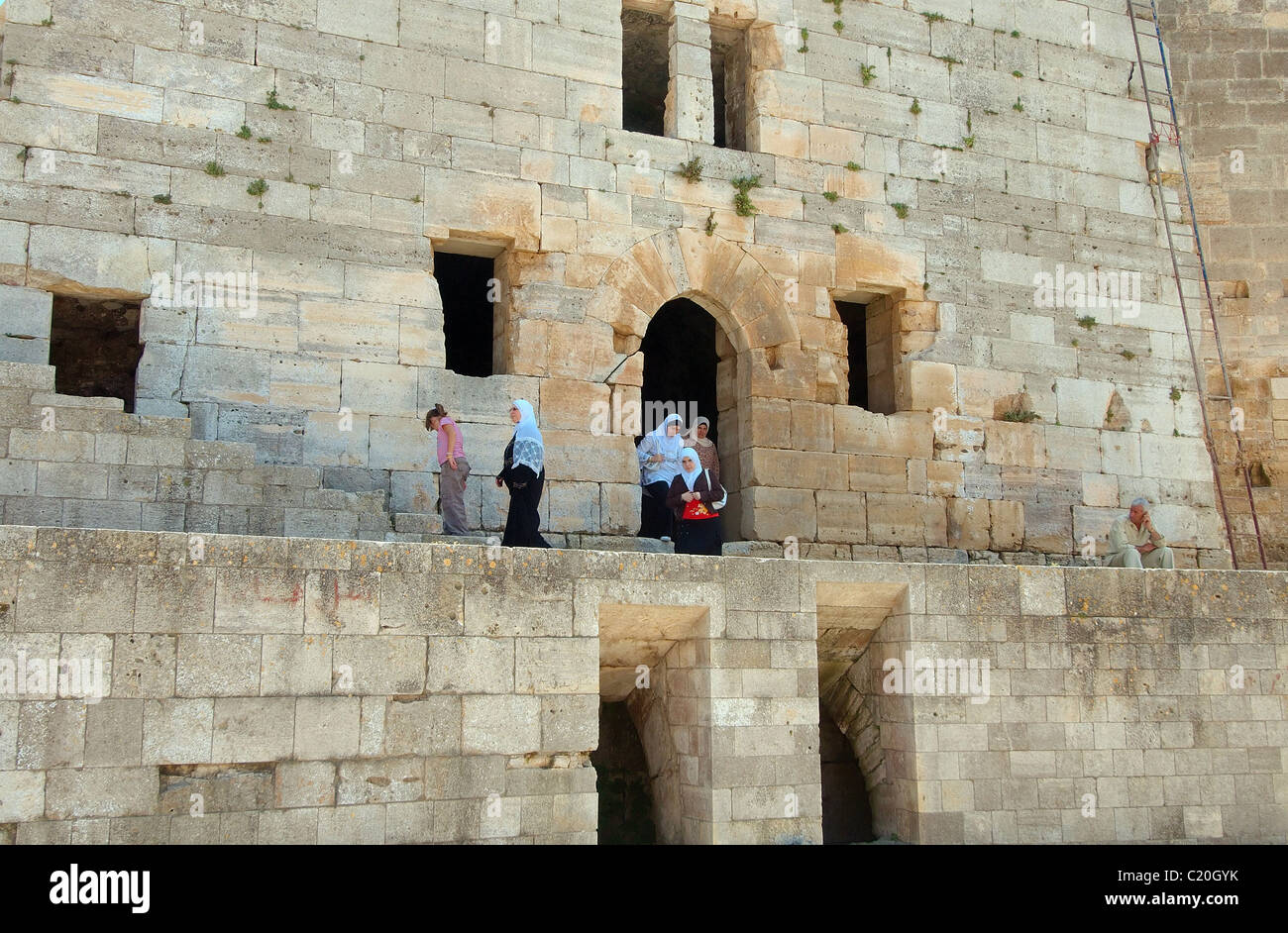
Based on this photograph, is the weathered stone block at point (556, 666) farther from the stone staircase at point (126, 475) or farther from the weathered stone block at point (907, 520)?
the weathered stone block at point (907, 520)

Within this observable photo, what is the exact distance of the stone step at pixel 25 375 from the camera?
8.66 m

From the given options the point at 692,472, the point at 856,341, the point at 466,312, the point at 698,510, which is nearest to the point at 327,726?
the point at 698,510

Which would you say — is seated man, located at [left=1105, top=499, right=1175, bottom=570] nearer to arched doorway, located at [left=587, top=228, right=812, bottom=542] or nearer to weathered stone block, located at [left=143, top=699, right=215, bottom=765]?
arched doorway, located at [left=587, top=228, right=812, bottom=542]

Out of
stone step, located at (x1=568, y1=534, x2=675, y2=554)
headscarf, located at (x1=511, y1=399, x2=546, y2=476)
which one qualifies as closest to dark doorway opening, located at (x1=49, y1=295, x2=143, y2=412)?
stone step, located at (x1=568, y1=534, x2=675, y2=554)

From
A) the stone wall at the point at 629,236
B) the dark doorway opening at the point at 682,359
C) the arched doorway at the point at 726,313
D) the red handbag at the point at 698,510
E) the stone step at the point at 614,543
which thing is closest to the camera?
the stone wall at the point at 629,236

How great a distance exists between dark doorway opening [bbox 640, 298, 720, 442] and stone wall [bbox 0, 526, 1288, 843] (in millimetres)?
6009

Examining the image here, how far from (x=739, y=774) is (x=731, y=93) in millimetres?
7791

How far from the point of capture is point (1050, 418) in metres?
13.4

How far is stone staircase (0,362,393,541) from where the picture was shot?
28.1 feet

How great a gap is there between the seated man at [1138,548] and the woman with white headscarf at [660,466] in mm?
3848

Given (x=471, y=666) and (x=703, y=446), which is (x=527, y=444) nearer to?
(x=471, y=666)

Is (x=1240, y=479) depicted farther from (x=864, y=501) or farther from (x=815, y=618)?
(x=815, y=618)

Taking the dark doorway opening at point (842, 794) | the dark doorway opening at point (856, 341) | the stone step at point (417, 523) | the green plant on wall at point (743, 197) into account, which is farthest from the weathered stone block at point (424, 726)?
the dark doorway opening at point (856, 341)

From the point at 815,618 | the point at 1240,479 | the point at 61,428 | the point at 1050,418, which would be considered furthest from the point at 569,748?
the point at 1240,479
